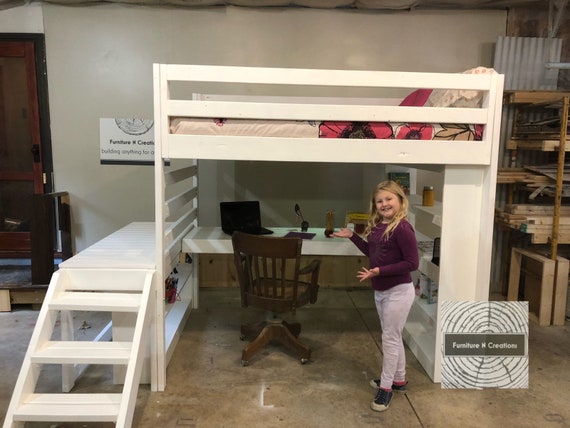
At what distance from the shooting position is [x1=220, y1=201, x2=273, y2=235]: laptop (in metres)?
3.69

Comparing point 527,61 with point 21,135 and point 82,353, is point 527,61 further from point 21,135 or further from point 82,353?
point 21,135

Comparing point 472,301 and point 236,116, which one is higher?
point 236,116

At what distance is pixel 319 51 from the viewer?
13.7ft

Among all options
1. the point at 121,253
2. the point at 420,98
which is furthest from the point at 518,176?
the point at 121,253

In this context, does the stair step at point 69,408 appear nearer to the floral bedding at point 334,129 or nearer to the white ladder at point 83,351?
the white ladder at point 83,351

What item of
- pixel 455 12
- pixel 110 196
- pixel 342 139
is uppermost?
pixel 455 12

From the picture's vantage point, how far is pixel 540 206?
3867 millimetres

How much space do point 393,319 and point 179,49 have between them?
10.1 ft

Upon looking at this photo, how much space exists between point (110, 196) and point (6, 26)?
1.73 m

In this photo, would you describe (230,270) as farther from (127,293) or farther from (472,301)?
(472,301)

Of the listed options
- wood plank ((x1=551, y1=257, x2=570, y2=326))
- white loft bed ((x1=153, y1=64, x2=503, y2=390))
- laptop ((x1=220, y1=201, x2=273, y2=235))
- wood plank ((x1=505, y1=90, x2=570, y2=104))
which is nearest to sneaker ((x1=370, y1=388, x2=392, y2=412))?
white loft bed ((x1=153, y1=64, x2=503, y2=390))

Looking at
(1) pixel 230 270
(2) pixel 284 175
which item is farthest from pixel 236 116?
(1) pixel 230 270

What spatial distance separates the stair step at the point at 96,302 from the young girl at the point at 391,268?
3.98 ft

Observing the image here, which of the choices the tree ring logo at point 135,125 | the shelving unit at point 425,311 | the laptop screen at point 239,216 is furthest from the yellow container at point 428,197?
the tree ring logo at point 135,125
